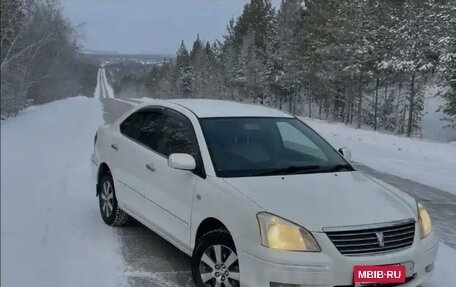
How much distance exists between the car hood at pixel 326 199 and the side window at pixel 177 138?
0.76 m

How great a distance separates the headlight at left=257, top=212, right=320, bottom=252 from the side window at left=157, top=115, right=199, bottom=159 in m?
1.23

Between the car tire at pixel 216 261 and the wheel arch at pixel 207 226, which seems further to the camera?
the wheel arch at pixel 207 226

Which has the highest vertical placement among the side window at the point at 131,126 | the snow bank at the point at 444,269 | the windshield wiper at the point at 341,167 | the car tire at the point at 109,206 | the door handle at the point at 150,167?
the side window at the point at 131,126

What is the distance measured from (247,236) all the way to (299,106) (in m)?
Result: 45.5

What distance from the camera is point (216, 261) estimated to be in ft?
12.8

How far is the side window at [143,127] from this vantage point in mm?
5328

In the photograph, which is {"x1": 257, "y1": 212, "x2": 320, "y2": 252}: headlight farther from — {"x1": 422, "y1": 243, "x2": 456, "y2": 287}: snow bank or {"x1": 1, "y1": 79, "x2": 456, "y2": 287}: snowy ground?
{"x1": 422, "y1": 243, "x2": 456, "y2": 287}: snow bank

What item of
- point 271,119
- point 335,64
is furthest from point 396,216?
point 335,64

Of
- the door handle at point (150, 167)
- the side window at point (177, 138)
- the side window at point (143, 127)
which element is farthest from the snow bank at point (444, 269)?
the side window at point (143, 127)

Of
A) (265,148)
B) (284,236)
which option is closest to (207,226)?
(284,236)

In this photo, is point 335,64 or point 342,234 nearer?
point 342,234

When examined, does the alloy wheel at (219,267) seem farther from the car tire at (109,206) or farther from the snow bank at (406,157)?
the snow bank at (406,157)

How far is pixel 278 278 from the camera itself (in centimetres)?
341

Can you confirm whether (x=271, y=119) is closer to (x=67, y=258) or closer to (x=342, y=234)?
(x=342, y=234)
